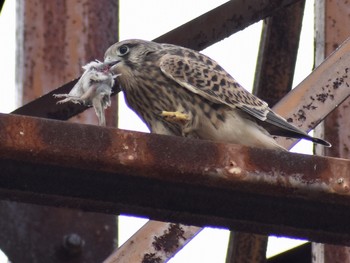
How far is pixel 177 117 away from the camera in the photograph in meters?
5.16

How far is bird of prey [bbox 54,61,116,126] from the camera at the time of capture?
15.6ft

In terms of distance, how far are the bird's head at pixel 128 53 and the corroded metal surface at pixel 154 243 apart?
4.31 feet

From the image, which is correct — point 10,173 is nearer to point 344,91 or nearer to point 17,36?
point 344,91

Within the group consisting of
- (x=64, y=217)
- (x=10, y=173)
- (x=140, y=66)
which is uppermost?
(x=140, y=66)

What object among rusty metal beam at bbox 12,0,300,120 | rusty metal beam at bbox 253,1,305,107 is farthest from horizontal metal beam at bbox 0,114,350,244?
rusty metal beam at bbox 253,1,305,107

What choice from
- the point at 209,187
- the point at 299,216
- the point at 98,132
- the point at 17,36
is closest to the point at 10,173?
the point at 98,132

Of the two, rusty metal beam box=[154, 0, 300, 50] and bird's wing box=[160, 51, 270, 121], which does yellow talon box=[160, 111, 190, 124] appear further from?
rusty metal beam box=[154, 0, 300, 50]

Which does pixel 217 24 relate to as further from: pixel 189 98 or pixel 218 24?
pixel 189 98

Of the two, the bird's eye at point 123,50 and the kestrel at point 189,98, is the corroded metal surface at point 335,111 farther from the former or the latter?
the bird's eye at point 123,50

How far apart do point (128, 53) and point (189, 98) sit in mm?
566

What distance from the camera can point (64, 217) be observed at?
575cm

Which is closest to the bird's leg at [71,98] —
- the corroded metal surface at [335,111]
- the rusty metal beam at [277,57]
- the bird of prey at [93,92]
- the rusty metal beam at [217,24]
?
the bird of prey at [93,92]

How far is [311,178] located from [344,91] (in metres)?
1.38

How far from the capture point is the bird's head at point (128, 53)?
18.7 feet
